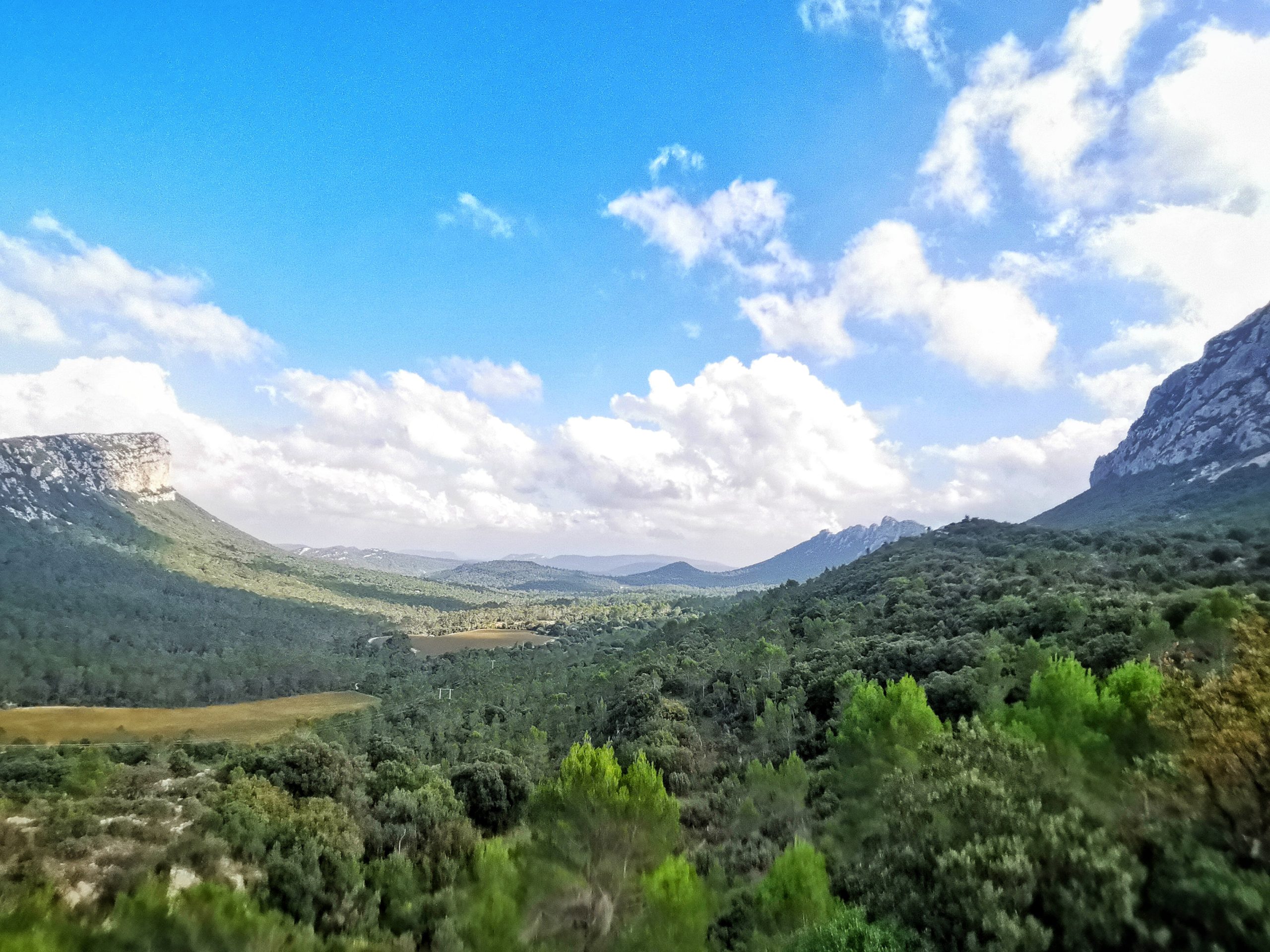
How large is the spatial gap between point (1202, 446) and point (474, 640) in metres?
190

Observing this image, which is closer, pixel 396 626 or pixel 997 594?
pixel 997 594

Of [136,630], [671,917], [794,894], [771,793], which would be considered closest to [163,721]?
[771,793]

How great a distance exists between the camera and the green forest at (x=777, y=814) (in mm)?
13094

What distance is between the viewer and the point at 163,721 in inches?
3034

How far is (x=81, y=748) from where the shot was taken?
51.2 m

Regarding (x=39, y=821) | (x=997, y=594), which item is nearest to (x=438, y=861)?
(x=39, y=821)

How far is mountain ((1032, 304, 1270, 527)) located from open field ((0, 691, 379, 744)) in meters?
157

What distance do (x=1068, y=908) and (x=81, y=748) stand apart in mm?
68347

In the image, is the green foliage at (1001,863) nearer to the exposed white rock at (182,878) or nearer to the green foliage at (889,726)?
the green foliage at (889,726)

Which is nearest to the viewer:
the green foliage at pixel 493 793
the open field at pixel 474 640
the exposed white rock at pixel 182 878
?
the exposed white rock at pixel 182 878

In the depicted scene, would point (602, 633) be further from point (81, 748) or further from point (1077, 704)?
point (1077, 704)

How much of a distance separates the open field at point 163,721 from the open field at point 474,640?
54.1m

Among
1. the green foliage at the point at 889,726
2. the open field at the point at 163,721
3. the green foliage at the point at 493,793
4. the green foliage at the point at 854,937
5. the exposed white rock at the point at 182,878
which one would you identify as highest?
the green foliage at the point at 889,726

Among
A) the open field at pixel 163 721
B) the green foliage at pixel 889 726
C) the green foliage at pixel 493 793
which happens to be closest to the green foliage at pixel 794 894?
the green foliage at pixel 889 726
